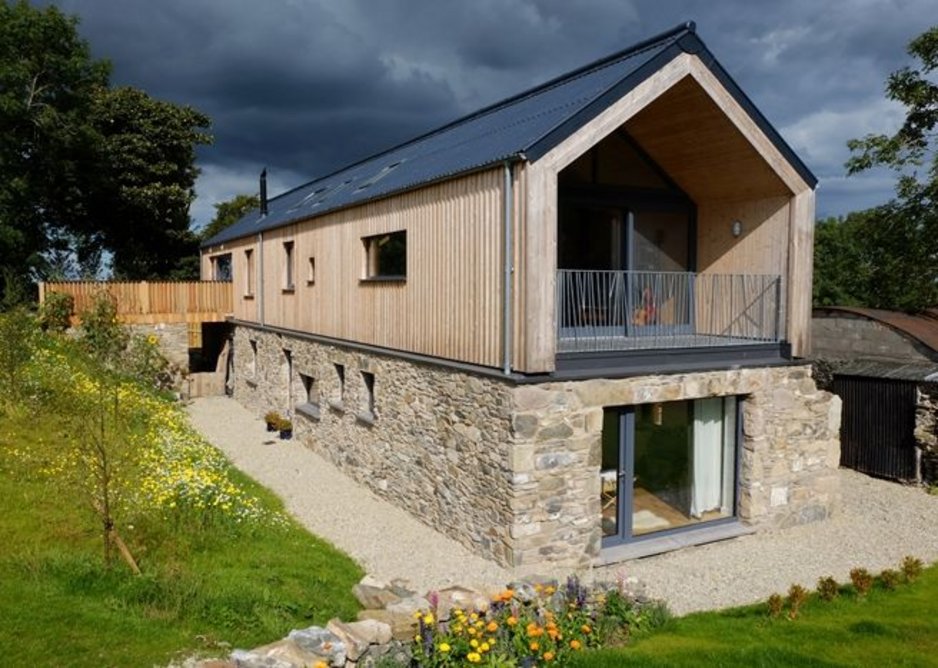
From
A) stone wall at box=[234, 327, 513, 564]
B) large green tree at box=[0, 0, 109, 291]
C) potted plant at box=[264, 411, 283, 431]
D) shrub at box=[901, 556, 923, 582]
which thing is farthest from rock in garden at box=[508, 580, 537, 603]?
large green tree at box=[0, 0, 109, 291]

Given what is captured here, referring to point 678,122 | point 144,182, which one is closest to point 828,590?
point 678,122

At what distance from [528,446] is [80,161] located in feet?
99.0

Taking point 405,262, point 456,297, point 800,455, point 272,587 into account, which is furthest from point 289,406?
point 800,455

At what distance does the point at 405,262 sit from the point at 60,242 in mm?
29518

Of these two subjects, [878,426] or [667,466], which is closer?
[667,466]

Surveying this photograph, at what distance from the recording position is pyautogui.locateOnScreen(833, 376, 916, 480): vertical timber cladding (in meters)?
13.7

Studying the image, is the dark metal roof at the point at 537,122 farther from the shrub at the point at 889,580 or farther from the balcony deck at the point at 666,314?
the shrub at the point at 889,580

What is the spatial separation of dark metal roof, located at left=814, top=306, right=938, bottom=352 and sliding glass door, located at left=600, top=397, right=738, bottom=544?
260 inches

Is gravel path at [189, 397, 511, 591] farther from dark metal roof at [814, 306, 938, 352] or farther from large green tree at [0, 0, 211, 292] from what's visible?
large green tree at [0, 0, 211, 292]

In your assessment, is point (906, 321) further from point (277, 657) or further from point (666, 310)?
point (277, 657)

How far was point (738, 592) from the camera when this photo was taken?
8.88 meters

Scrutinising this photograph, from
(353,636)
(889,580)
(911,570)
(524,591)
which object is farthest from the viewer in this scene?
(911,570)

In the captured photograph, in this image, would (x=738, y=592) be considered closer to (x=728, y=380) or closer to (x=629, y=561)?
(x=629, y=561)

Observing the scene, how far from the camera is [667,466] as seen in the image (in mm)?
10758
